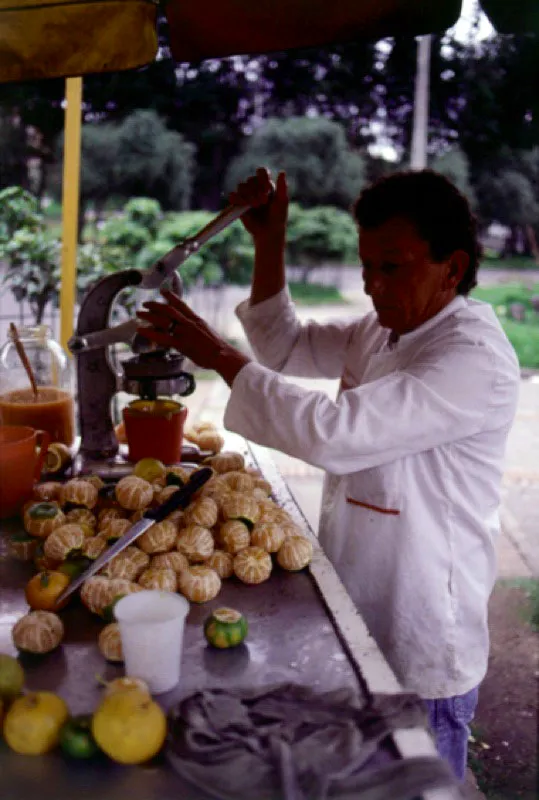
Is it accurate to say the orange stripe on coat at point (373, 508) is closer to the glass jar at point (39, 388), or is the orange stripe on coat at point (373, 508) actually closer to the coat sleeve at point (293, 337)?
the coat sleeve at point (293, 337)

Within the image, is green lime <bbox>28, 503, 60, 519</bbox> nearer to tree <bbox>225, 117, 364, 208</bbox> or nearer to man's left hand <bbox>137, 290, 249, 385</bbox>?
man's left hand <bbox>137, 290, 249, 385</bbox>

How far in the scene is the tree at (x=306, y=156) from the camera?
994 cm

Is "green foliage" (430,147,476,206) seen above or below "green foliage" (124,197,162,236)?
above

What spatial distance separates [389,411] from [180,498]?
0.57 m

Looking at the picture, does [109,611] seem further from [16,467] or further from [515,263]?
[515,263]

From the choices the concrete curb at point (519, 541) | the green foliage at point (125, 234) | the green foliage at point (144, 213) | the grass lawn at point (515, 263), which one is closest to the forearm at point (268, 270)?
the concrete curb at point (519, 541)

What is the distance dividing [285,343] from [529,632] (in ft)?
7.99

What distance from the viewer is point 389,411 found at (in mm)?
1796

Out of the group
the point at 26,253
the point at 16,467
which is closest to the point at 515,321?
the point at 26,253

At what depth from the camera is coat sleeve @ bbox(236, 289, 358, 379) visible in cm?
270

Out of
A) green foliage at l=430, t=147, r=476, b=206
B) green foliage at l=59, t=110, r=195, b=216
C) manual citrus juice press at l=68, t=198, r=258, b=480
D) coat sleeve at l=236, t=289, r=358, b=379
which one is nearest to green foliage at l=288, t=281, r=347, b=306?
green foliage at l=59, t=110, r=195, b=216

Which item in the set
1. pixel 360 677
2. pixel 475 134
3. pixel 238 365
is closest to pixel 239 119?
pixel 475 134

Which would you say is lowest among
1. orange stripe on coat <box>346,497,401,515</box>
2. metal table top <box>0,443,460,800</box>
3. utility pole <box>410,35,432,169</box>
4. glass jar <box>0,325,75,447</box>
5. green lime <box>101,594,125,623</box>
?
metal table top <box>0,443,460,800</box>

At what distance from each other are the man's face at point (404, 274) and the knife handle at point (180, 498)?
26.9 inches
